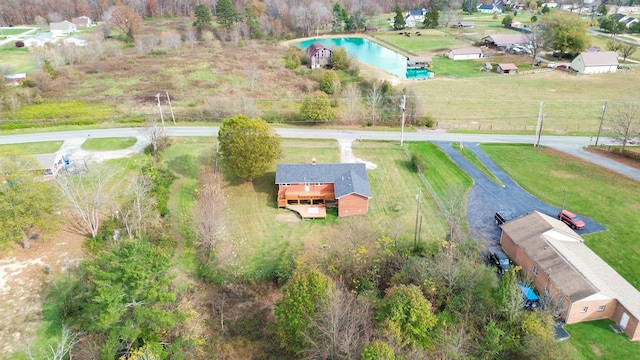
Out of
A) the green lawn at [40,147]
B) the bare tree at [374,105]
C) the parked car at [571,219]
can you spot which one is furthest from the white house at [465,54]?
the green lawn at [40,147]

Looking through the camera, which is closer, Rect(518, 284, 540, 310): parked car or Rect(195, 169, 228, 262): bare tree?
Rect(518, 284, 540, 310): parked car

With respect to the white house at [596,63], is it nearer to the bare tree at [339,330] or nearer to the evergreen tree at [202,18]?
the bare tree at [339,330]

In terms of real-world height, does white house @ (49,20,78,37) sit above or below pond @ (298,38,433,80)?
above

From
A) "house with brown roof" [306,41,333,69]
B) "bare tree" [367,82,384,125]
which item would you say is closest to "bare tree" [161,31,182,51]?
"house with brown roof" [306,41,333,69]

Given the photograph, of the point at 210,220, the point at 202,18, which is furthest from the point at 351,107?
the point at 202,18

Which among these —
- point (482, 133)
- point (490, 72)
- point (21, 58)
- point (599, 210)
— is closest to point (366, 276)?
point (599, 210)

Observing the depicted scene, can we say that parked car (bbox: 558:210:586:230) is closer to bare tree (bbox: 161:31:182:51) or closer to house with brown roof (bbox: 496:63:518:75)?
house with brown roof (bbox: 496:63:518:75)

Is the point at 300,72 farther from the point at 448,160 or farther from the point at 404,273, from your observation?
the point at 404,273
